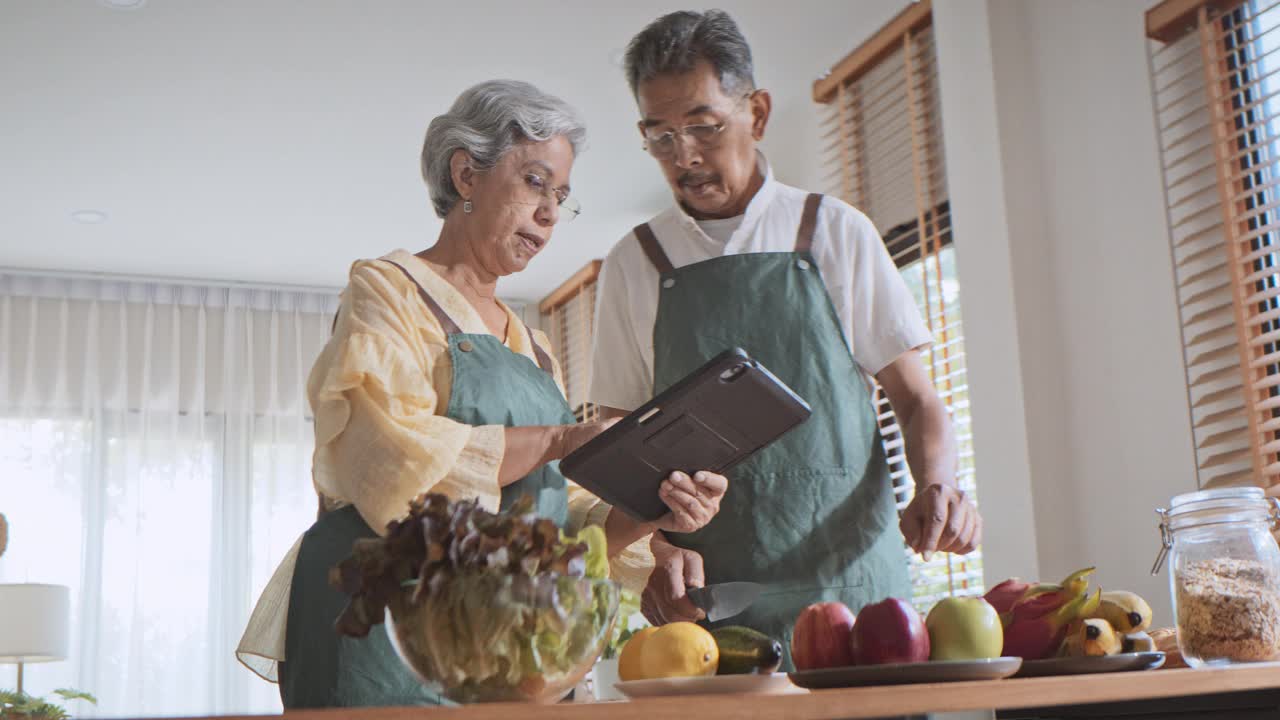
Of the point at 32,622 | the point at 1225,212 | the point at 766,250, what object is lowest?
the point at 32,622

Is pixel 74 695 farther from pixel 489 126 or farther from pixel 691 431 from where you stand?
pixel 691 431

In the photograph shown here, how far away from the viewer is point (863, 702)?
726 mm

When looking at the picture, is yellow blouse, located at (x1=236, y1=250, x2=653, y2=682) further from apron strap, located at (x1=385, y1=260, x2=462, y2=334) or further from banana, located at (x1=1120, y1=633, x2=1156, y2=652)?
banana, located at (x1=1120, y1=633, x2=1156, y2=652)

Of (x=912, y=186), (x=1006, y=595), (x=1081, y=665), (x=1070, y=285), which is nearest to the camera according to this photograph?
(x=1081, y=665)

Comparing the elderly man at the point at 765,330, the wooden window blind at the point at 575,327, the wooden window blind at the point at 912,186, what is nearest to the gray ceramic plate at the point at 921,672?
the elderly man at the point at 765,330

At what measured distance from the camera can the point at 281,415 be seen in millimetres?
6746

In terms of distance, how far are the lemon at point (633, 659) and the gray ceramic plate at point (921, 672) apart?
0.13 meters

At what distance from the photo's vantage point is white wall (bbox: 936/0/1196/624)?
2.86m

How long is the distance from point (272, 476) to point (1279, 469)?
5.27 metres

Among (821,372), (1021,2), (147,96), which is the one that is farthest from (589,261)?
(821,372)

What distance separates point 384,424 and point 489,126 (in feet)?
1.77

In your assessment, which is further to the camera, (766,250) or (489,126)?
(766,250)

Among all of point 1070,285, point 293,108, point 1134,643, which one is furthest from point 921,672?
point 293,108

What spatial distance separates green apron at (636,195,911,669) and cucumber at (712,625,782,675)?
0.58 metres
